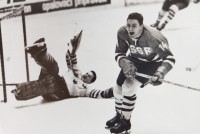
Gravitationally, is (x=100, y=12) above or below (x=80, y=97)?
above

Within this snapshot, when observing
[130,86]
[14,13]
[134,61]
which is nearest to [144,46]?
[134,61]

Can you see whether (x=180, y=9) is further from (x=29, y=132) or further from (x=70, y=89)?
(x=29, y=132)

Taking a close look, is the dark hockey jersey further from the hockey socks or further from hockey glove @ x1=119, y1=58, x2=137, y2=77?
the hockey socks

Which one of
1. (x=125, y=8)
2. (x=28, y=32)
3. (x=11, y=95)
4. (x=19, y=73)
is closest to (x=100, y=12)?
(x=125, y=8)

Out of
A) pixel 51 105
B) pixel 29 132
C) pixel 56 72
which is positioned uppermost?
pixel 56 72

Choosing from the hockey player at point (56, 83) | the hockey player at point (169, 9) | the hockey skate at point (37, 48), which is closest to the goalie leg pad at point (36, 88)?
the hockey player at point (56, 83)

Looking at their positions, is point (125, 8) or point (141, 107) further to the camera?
point (141, 107)

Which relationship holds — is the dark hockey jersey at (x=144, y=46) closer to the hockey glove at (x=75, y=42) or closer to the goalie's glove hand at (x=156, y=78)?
the goalie's glove hand at (x=156, y=78)
